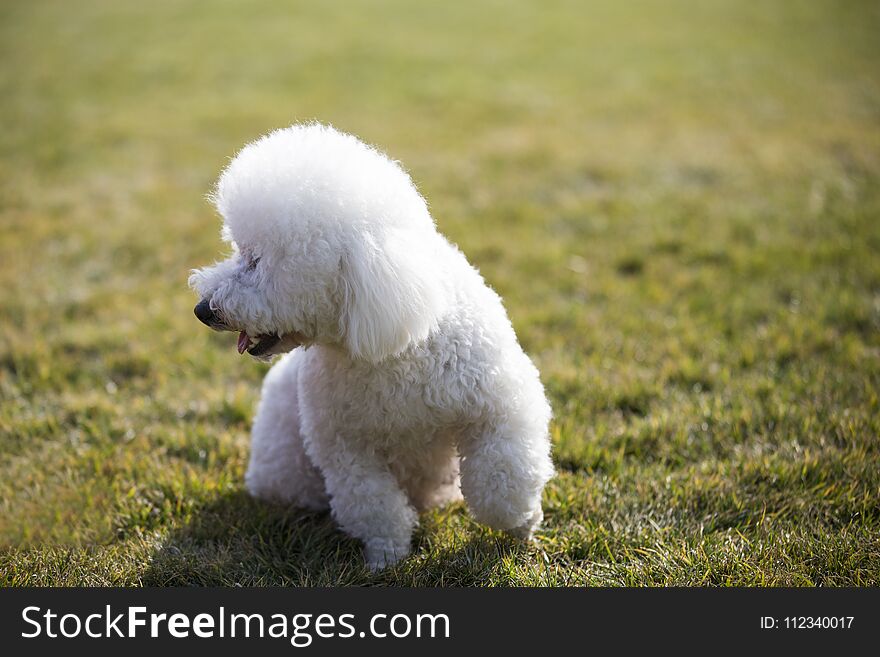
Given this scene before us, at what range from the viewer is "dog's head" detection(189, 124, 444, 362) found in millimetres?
2498

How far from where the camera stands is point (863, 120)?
840cm

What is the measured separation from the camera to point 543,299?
5.11 m

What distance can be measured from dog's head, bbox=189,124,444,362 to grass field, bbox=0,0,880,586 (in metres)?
0.89

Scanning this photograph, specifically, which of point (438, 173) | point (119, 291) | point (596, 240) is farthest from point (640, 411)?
point (438, 173)

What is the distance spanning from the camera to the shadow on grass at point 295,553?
2.83 m

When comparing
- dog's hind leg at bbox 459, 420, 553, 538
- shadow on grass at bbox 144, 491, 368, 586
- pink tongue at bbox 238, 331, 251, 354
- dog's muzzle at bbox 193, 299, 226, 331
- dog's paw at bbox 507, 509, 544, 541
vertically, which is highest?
dog's muzzle at bbox 193, 299, 226, 331

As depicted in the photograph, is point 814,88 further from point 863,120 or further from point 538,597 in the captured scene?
point 538,597

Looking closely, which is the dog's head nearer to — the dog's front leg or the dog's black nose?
the dog's black nose

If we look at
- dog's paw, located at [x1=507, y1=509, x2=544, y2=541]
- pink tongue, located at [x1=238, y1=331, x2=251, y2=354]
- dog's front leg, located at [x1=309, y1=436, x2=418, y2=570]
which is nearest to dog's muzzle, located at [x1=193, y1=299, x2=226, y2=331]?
pink tongue, located at [x1=238, y1=331, x2=251, y2=354]

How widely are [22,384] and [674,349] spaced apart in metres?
3.35

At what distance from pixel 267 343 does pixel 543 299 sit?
2.72 metres

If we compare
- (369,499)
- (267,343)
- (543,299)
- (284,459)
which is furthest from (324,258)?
(543,299)

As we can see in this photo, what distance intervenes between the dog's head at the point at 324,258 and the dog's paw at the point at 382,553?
0.74 m

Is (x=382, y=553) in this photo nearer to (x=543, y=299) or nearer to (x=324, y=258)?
(x=324, y=258)
